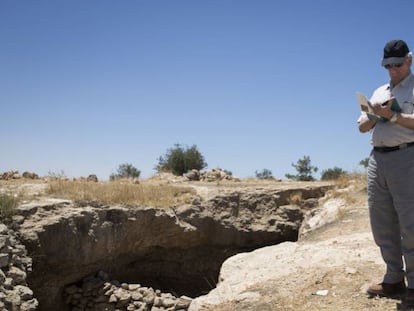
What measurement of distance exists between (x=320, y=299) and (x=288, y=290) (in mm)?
451

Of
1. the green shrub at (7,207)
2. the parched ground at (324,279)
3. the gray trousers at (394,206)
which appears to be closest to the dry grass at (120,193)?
the green shrub at (7,207)

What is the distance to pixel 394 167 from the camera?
9.84 feet

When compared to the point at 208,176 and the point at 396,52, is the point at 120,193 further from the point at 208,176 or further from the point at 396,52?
the point at 396,52

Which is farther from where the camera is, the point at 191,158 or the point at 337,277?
the point at 191,158

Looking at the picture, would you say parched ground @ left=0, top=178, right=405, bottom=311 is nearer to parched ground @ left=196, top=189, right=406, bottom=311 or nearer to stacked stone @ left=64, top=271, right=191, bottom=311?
parched ground @ left=196, top=189, right=406, bottom=311

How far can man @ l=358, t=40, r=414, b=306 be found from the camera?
2.95 meters

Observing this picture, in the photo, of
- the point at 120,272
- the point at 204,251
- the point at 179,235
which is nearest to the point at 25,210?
the point at 120,272

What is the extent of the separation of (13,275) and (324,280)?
4.47 m

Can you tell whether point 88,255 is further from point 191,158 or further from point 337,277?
point 191,158

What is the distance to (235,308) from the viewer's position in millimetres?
3902

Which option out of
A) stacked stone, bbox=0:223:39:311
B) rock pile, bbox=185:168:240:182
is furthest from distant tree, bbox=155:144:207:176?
stacked stone, bbox=0:223:39:311

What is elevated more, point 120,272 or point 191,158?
point 191,158

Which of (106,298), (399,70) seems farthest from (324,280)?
(106,298)

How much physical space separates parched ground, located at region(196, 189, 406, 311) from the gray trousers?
344 millimetres
